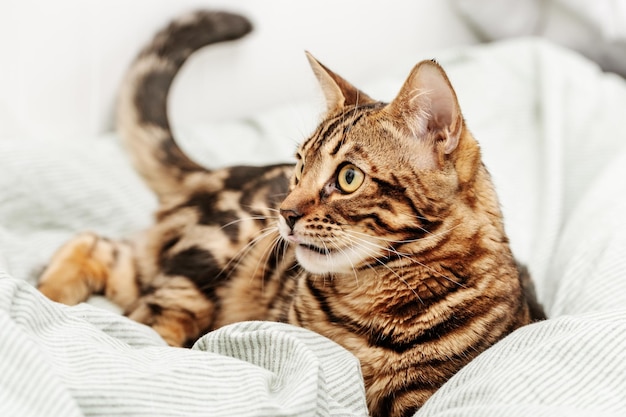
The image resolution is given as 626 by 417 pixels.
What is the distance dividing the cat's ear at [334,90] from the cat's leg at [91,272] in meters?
0.55

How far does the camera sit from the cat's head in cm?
96

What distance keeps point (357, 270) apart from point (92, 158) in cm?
78

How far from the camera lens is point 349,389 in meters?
0.88

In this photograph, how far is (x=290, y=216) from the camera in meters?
0.99

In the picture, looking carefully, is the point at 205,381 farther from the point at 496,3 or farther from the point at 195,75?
the point at 496,3

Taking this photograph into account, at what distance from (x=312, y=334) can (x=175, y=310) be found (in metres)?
0.39

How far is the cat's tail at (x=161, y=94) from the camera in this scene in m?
1.51

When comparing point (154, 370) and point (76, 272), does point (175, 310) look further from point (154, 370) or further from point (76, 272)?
point (154, 370)

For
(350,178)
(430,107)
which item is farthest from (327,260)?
(430,107)

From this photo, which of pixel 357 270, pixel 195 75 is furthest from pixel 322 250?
pixel 195 75

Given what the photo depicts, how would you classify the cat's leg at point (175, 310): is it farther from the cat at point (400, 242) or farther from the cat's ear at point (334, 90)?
the cat's ear at point (334, 90)

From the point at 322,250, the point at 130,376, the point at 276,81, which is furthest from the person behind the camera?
the point at 276,81

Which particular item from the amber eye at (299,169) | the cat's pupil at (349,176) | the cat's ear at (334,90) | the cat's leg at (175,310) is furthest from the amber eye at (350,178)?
the cat's leg at (175,310)

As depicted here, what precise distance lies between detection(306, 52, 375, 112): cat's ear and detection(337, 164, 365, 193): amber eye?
203 mm
